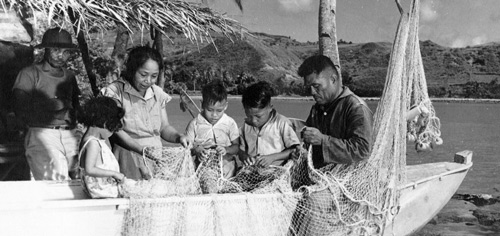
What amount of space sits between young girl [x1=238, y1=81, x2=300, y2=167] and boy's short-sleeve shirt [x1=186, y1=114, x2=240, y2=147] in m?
0.08

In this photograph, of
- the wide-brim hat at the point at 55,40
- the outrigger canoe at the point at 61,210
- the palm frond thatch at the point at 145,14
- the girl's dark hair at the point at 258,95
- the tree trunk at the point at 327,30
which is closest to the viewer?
the outrigger canoe at the point at 61,210

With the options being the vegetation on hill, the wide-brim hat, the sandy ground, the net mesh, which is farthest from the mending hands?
the vegetation on hill

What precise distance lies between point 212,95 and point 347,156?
1.13 m

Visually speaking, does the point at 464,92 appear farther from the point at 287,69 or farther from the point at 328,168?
the point at 328,168

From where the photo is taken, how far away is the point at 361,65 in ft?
150

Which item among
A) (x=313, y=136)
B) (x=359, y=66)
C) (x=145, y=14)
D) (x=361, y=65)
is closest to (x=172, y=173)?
(x=313, y=136)

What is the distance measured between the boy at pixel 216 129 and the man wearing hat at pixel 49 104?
1.48 m

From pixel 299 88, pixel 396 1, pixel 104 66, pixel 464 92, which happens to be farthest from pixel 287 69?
pixel 396 1

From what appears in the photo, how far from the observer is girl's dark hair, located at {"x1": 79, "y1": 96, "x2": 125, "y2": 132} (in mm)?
3580

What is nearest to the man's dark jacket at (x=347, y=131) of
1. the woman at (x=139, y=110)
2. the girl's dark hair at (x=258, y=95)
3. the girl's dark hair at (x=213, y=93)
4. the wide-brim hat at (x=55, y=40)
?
the girl's dark hair at (x=258, y=95)

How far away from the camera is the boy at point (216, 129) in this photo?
420 centimetres

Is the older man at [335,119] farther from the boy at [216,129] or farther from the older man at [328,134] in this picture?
the boy at [216,129]

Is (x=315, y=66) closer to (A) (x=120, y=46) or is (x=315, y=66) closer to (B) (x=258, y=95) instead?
(B) (x=258, y=95)

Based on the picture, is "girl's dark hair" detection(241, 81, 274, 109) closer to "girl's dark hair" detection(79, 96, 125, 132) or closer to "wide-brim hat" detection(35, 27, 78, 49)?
"girl's dark hair" detection(79, 96, 125, 132)
